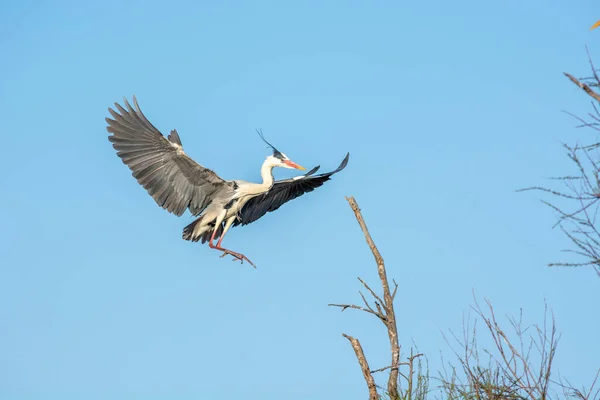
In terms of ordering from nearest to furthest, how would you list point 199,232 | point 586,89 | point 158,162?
point 586,89 → point 158,162 → point 199,232

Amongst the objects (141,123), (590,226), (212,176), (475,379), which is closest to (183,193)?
(212,176)

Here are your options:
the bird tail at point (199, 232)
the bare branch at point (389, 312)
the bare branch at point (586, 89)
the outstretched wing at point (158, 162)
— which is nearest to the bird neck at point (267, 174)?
the outstretched wing at point (158, 162)

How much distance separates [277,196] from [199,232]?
129cm

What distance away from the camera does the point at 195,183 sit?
10992mm

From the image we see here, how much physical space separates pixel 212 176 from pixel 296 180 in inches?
51.6

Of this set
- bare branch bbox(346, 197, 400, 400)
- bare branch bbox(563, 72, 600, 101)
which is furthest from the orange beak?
bare branch bbox(563, 72, 600, 101)

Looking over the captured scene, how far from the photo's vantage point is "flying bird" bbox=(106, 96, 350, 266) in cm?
1041

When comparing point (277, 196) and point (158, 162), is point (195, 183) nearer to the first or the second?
point (158, 162)

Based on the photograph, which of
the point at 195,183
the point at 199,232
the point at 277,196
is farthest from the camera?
the point at 277,196

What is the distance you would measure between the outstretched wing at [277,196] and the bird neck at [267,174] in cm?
15

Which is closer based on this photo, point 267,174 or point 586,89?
point 586,89

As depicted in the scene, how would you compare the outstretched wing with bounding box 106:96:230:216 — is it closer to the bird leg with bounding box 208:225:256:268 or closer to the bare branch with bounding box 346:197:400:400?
the bird leg with bounding box 208:225:256:268

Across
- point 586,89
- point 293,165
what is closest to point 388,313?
point 586,89

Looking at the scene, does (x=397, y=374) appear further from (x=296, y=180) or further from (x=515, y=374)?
(x=296, y=180)
